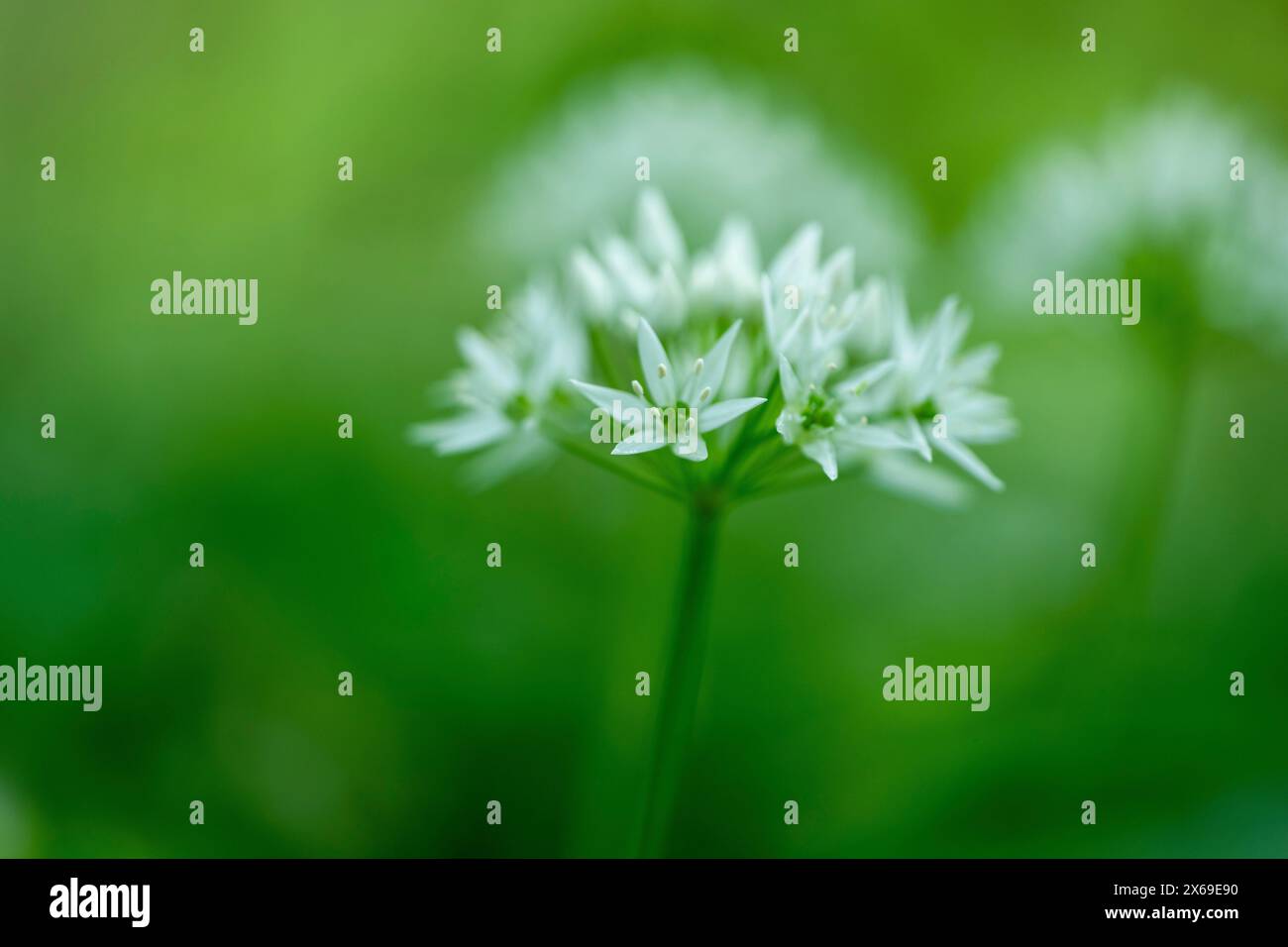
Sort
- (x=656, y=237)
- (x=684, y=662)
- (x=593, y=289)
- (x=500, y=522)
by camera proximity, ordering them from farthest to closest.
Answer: (x=500, y=522)
(x=656, y=237)
(x=593, y=289)
(x=684, y=662)

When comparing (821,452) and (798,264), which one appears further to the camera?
(798,264)

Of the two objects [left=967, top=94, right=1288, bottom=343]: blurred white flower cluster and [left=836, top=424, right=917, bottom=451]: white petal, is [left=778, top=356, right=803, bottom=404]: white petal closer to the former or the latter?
[left=836, top=424, right=917, bottom=451]: white petal

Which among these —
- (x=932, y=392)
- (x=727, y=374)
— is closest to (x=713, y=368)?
(x=727, y=374)

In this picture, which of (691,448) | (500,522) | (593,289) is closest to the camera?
(691,448)

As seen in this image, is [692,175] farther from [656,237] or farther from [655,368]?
[655,368]

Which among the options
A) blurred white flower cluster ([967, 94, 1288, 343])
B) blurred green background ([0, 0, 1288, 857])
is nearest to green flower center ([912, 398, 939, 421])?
blurred green background ([0, 0, 1288, 857])
